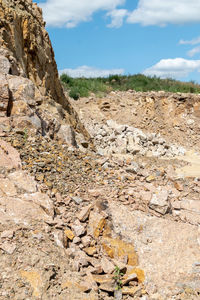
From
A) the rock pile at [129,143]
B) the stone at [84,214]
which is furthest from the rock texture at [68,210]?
the rock pile at [129,143]

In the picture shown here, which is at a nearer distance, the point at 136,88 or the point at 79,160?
the point at 79,160

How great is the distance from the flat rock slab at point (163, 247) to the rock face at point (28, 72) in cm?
240

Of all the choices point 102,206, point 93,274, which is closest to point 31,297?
point 93,274

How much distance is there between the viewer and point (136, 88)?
1753cm

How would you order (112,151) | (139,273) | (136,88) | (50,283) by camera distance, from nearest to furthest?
(50,283) < (139,273) < (112,151) < (136,88)

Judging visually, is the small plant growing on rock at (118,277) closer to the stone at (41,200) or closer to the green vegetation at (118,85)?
the stone at (41,200)

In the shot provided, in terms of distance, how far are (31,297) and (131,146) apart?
349 inches

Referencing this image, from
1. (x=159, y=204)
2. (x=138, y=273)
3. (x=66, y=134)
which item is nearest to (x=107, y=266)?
(x=138, y=273)

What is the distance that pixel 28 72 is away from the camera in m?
7.16

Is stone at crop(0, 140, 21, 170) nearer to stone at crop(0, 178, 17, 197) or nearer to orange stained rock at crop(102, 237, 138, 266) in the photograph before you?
stone at crop(0, 178, 17, 197)

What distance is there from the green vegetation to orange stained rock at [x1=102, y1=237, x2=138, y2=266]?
12127 mm

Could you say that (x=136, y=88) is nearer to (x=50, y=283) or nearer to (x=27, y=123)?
(x=27, y=123)

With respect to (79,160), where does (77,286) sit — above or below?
below

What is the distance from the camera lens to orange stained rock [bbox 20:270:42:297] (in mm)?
2918
